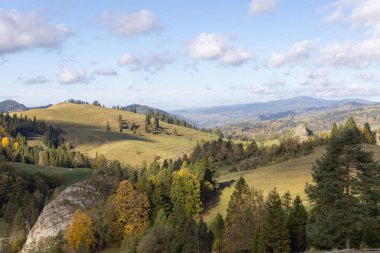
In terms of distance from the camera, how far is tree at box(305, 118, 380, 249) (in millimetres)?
34938

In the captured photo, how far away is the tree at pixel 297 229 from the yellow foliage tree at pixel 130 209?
3738cm

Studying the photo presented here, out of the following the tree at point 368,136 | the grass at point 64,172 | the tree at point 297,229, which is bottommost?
the grass at point 64,172

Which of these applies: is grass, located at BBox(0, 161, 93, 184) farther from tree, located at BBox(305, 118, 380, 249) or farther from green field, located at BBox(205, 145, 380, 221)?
tree, located at BBox(305, 118, 380, 249)

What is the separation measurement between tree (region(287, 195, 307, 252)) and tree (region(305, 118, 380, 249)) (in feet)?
49.3

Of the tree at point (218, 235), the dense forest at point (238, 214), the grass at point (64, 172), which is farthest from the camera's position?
the grass at point (64, 172)

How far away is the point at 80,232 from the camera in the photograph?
77.7 metres

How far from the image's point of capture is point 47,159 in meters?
184

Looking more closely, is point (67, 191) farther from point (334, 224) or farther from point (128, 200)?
point (334, 224)

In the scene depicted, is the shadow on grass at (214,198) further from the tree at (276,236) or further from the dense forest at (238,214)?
the tree at (276,236)

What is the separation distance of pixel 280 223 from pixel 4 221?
94035 mm

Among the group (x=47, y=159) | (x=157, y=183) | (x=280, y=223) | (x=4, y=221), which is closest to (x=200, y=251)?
(x=280, y=223)

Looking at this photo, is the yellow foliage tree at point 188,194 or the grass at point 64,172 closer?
the yellow foliage tree at point 188,194

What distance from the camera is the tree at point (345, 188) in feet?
115

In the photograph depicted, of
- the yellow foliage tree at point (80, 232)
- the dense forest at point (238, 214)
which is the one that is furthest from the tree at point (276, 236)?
the yellow foliage tree at point (80, 232)
